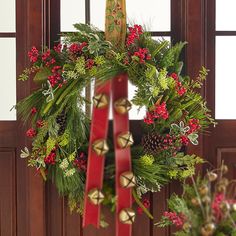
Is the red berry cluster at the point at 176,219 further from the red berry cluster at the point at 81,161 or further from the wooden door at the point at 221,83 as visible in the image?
the wooden door at the point at 221,83

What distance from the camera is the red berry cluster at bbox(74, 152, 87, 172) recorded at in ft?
5.92

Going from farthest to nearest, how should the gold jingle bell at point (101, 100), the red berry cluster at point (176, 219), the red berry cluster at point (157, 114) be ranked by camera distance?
the red berry cluster at point (157, 114) → the red berry cluster at point (176, 219) → the gold jingle bell at point (101, 100)

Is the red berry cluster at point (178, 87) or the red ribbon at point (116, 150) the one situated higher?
the red berry cluster at point (178, 87)

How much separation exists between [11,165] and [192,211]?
1.09 meters

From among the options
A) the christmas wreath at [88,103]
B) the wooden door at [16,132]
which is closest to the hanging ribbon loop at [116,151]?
the christmas wreath at [88,103]

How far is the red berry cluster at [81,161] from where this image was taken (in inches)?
71.0

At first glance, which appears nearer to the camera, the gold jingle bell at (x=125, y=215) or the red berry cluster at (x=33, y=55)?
the gold jingle bell at (x=125, y=215)

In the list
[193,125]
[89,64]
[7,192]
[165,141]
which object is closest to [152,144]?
[165,141]

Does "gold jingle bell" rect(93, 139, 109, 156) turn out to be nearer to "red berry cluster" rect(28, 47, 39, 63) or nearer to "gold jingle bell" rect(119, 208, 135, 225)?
"gold jingle bell" rect(119, 208, 135, 225)

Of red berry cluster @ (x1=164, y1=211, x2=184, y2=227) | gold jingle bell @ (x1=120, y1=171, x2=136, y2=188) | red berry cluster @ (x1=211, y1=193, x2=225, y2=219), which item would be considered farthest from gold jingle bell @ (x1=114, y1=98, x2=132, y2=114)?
red berry cluster @ (x1=164, y1=211, x2=184, y2=227)

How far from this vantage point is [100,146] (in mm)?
987

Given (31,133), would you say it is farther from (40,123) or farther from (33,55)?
(33,55)

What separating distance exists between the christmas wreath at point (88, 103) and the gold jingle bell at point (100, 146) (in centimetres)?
75

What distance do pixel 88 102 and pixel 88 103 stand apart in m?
0.01
